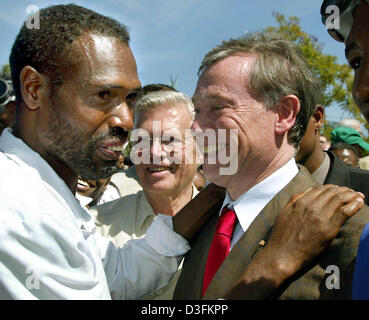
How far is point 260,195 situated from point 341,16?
1.08 metres

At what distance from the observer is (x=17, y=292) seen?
1.50 m

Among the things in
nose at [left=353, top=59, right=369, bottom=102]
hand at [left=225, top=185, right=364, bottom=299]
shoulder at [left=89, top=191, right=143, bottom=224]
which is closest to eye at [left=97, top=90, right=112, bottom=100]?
hand at [left=225, top=185, right=364, bottom=299]

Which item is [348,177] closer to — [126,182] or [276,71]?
[276,71]

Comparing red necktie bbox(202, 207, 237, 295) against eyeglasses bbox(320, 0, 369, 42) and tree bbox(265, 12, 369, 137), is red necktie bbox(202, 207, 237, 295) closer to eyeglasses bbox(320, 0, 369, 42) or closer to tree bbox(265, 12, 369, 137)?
eyeglasses bbox(320, 0, 369, 42)

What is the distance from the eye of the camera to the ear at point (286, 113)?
89.0 inches

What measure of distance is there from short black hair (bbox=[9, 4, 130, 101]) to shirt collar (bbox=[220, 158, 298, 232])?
105cm

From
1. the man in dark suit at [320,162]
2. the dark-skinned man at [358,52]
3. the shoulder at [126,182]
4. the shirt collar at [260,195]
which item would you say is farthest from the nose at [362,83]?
the shoulder at [126,182]

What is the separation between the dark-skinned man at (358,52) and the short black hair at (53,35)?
1.18m

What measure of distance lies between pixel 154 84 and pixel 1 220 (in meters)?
2.36

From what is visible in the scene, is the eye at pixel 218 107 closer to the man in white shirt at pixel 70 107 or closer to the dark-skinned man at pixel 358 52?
the man in white shirt at pixel 70 107

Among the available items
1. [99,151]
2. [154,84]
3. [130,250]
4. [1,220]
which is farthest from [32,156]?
[154,84]

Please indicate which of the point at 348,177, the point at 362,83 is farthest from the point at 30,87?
the point at 348,177

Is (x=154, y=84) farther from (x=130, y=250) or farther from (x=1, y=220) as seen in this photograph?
(x=1, y=220)

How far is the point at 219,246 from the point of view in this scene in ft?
6.98
